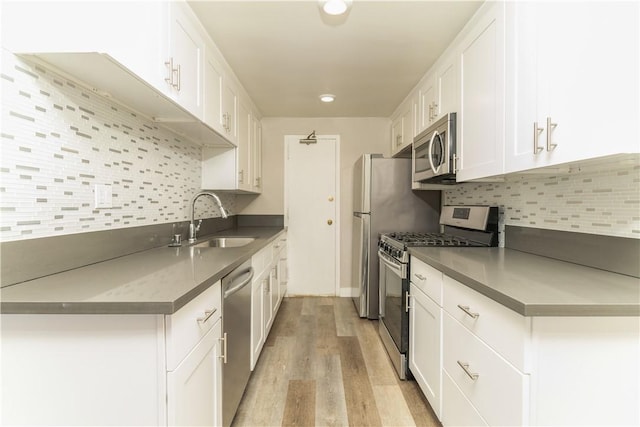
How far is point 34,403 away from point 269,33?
2.00 metres

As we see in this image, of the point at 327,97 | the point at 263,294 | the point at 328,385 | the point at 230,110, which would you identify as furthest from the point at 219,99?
the point at 328,385

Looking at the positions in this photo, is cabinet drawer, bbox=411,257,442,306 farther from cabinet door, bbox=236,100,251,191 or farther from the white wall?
the white wall

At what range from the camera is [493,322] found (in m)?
1.00

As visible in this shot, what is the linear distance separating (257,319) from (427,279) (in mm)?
1114

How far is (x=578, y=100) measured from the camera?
977 millimetres

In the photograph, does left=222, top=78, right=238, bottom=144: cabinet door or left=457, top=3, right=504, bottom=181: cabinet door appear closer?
left=457, top=3, right=504, bottom=181: cabinet door

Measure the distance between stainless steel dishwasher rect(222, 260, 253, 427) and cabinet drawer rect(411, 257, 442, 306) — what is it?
984 mm

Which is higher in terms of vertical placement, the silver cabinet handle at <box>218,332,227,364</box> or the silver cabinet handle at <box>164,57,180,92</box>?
the silver cabinet handle at <box>164,57,180,92</box>

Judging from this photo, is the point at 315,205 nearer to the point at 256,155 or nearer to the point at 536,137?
the point at 256,155

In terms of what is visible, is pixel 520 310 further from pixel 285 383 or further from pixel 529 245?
pixel 285 383

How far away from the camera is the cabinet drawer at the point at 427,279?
4.76 ft

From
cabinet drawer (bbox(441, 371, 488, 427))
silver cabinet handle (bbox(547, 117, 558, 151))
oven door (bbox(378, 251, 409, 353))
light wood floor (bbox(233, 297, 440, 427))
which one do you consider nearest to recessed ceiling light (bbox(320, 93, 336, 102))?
oven door (bbox(378, 251, 409, 353))

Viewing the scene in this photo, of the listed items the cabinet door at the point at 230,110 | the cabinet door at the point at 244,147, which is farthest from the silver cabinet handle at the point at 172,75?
the cabinet door at the point at 244,147

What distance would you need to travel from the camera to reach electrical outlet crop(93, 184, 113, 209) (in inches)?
51.3
